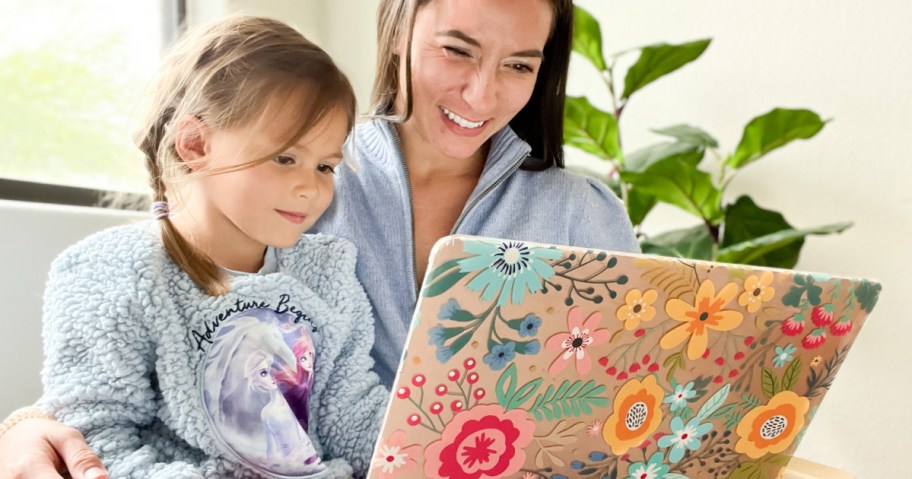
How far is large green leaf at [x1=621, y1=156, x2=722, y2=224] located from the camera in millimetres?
1400

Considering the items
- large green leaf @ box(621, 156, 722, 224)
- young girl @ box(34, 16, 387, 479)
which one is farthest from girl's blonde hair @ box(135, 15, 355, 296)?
large green leaf @ box(621, 156, 722, 224)

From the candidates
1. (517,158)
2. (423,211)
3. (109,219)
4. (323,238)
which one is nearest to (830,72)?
(517,158)

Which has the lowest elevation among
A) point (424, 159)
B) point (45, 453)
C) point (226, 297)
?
point (45, 453)

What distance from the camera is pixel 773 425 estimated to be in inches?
26.0

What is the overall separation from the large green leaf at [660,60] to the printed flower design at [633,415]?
96 cm

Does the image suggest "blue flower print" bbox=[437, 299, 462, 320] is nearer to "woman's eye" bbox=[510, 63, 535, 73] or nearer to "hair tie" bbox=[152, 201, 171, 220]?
"hair tie" bbox=[152, 201, 171, 220]

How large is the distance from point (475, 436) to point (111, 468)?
0.33 m

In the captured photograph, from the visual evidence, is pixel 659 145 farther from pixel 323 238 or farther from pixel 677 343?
pixel 677 343

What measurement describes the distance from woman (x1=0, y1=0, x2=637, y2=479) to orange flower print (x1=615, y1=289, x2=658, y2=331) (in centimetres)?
45

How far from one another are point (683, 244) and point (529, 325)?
3.20ft

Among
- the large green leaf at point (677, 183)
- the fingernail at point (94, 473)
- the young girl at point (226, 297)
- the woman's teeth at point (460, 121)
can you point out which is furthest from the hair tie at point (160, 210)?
the large green leaf at point (677, 183)

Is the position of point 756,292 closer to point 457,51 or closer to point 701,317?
point 701,317

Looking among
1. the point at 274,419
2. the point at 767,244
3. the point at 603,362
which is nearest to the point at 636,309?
the point at 603,362

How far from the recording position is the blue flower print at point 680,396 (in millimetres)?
604
